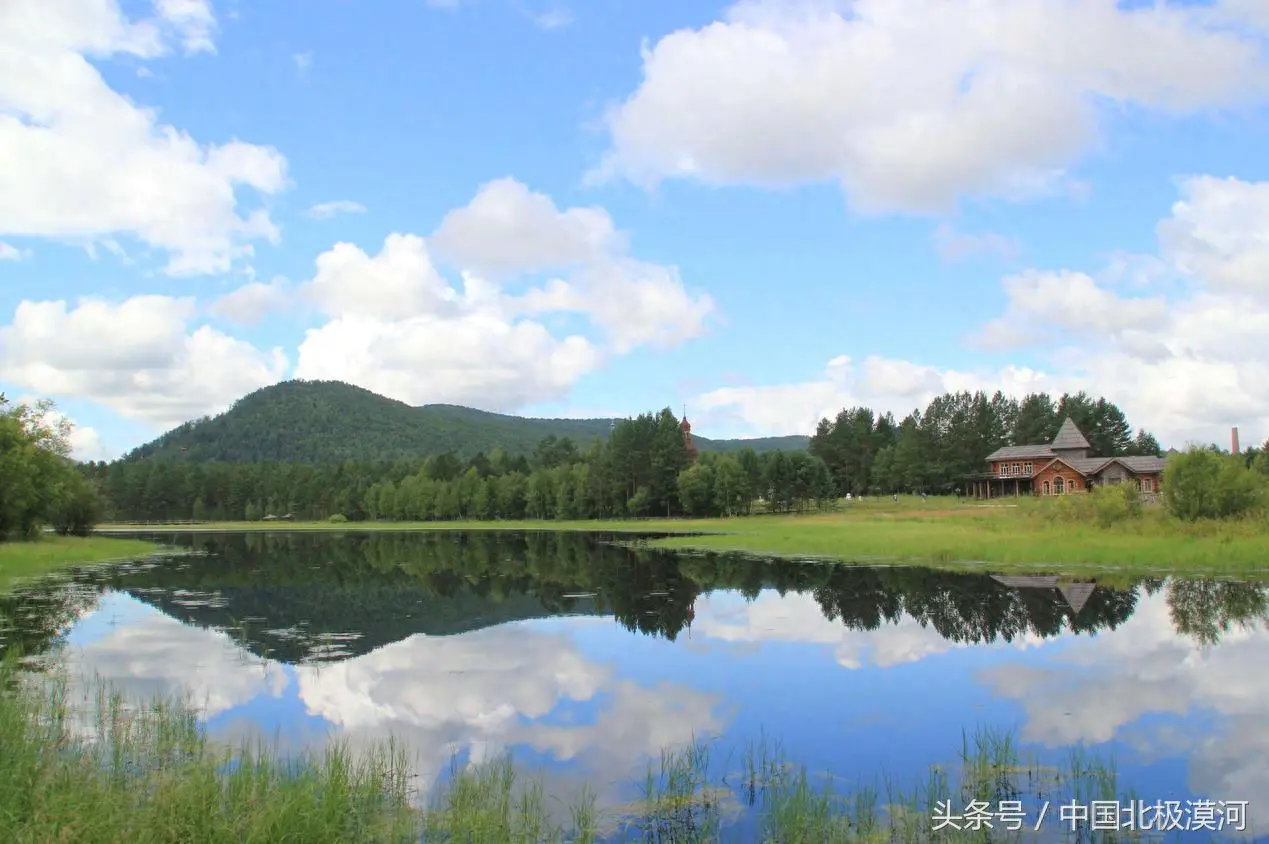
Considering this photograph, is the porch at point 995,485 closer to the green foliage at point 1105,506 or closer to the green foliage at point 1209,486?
the green foliage at point 1105,506

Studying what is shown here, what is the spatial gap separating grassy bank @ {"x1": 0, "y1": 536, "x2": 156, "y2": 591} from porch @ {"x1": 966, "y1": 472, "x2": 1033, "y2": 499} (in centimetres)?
9430

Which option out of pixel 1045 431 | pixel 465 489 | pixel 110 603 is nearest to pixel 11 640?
pixel 110 603

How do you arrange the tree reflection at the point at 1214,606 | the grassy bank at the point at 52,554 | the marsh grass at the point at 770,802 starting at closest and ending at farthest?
the marsh grass at the point at 770,802
the tree reflection at the point at 1214,606
the grassy bank at the point at 52,554

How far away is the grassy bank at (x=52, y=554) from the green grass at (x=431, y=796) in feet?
99.1

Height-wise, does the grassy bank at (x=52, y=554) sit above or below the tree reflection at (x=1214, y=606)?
below

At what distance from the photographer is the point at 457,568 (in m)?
51.3

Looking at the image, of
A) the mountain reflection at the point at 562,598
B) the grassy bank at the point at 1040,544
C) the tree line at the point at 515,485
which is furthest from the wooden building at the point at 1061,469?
the mountain reflection at the point at 562,598

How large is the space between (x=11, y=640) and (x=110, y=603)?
11.1m

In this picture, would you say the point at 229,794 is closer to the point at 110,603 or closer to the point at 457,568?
the point at 110,603

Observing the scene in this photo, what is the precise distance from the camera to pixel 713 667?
823 inches

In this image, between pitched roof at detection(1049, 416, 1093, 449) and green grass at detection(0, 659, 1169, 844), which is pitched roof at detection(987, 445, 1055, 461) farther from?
green grass at detection(0, 659, 1169, 844)

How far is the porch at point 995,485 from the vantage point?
110m

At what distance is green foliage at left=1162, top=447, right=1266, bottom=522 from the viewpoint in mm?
41750

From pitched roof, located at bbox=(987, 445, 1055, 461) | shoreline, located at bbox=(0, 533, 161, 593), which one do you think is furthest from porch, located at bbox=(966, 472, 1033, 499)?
shoreline, located at bbox=(0, 533, 161, 593)
